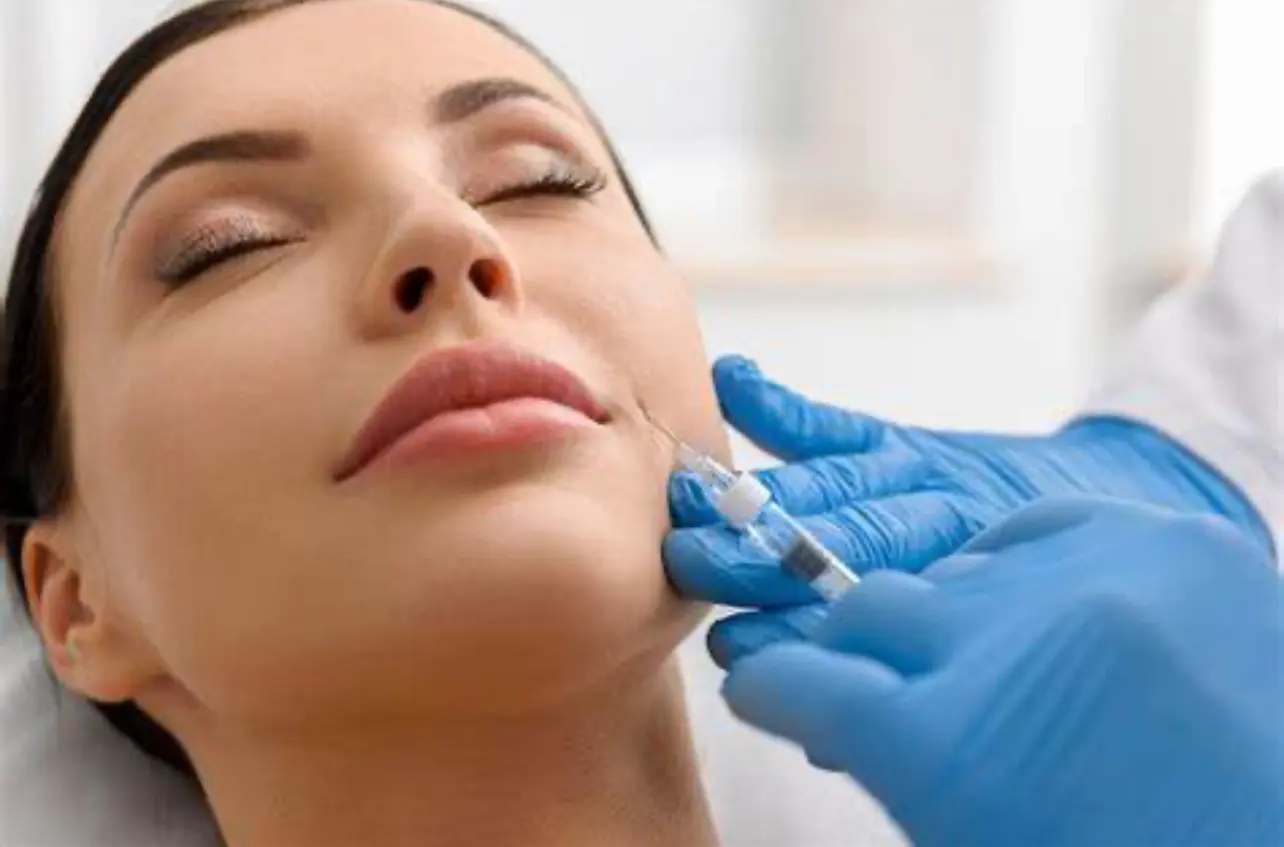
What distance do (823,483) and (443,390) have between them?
1.07 feet

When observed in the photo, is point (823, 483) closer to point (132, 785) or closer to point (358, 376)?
point (358, 376)

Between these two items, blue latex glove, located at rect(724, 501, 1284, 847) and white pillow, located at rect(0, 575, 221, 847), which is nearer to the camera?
blue latex glove, located at rect(724, 501, 1284, 847)

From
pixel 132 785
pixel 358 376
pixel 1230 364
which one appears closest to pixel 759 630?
pixel 358 376

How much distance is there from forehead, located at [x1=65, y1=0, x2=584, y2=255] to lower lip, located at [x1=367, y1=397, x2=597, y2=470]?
0.22 meters

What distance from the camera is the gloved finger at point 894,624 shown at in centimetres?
94

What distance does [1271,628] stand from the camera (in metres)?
0.91

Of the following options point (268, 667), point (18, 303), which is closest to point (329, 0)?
point (18, 303)

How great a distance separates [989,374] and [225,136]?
155 cm

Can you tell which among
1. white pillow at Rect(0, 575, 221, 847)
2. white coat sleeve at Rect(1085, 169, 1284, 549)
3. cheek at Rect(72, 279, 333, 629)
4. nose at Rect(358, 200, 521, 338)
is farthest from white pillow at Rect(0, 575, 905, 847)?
nose at Rect(358, 200, 521, 338)

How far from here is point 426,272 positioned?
1028mm

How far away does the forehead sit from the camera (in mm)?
1130

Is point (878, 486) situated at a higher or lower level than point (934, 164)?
higher

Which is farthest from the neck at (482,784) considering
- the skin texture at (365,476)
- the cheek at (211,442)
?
the cheek at (211,442)

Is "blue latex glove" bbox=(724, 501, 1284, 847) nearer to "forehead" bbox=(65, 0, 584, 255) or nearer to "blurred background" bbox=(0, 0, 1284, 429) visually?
"forehead" bbox=(65, 0, 584, 255)
